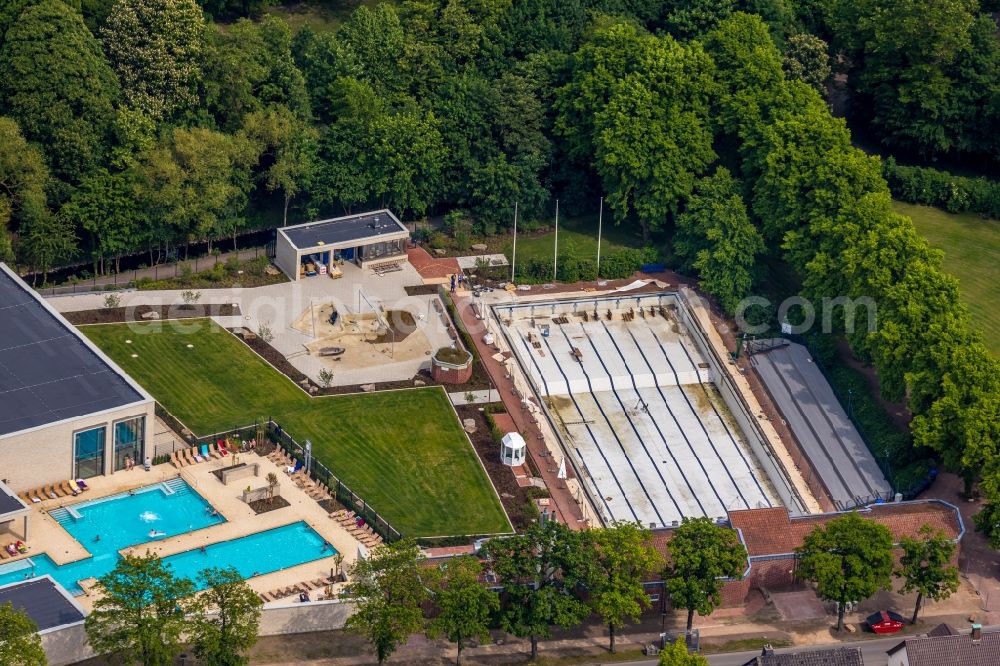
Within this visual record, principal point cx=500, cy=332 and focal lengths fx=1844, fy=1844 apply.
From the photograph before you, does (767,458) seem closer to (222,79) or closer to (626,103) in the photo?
(626,103)

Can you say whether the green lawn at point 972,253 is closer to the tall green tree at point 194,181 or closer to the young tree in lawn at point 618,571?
the young tree in lawn at point 618,571

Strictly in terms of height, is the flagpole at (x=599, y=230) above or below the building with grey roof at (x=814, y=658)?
above

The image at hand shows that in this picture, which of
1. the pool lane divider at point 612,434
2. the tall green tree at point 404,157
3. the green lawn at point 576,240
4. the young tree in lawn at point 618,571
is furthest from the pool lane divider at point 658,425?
the tall green tree at point 404,157

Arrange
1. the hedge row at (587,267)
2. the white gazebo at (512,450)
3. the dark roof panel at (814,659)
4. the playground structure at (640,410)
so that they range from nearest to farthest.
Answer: the dark roof panel at (814,659) < the white gazebo at (512,450) < the playground structure at (640,410) < the hedge row at (587,267)

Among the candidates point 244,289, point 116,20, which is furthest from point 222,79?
point 244,289

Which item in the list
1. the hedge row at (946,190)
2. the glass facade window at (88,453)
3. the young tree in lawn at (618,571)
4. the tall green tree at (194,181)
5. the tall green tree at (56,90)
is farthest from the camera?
the hedge row at (946,190)

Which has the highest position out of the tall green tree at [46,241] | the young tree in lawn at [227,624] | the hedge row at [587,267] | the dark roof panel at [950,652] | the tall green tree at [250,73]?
the tall green tree at [250,73]

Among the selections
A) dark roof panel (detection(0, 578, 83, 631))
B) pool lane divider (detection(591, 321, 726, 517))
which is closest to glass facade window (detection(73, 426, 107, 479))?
dark roof panel (detection(0, 578, 83, 631))

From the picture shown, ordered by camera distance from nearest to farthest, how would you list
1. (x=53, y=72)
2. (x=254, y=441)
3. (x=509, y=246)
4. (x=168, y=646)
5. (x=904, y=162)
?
1. (x=168, y=646)
2. (x=254, y=441)
3. (x=53, y=72)
4. (x=509, y=246)
5. (x=904, y=162)
